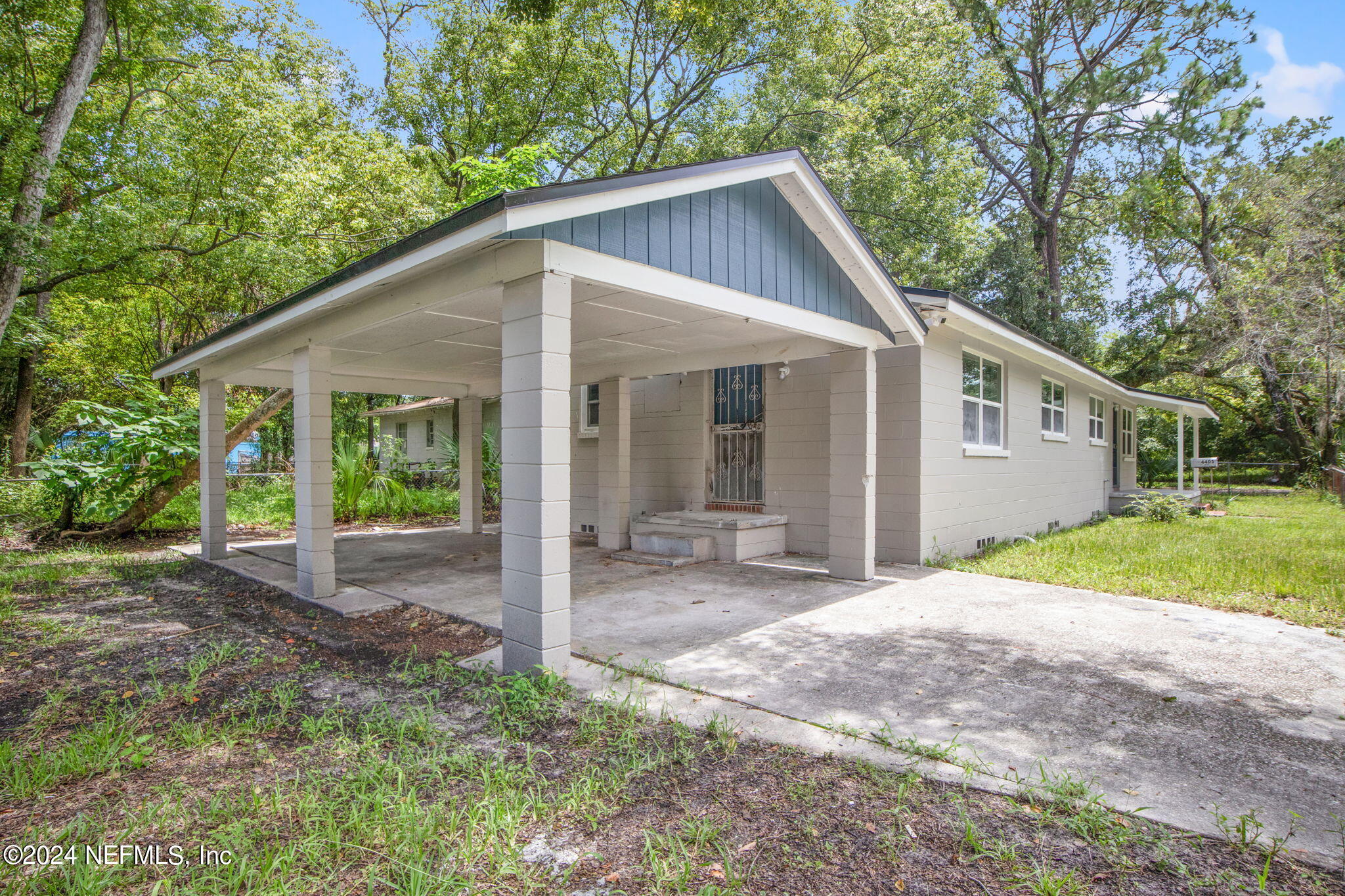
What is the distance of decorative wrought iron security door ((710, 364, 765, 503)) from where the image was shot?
9117 millimetres

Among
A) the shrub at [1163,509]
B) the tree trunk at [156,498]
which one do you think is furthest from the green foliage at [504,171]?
the shrub at [1163,509]

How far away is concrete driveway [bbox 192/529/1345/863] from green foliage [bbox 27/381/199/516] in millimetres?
4197

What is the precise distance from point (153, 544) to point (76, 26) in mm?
7973

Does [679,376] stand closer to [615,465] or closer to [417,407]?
[615,465]

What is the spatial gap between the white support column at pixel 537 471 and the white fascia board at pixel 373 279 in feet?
1.21

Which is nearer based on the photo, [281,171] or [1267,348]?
[281,171]

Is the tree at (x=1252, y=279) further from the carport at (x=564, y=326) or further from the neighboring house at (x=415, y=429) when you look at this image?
the neighboring house at (x=415, y=429)

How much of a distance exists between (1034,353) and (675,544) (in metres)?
5.98

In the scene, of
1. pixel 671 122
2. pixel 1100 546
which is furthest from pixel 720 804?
pixel 671 122

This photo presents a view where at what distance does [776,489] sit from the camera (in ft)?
28.6

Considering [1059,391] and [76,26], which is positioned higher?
[76,26]

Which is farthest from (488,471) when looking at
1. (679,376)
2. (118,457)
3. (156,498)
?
(679,376)

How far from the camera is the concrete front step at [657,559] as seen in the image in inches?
316

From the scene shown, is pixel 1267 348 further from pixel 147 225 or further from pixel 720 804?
pixel 147 225
